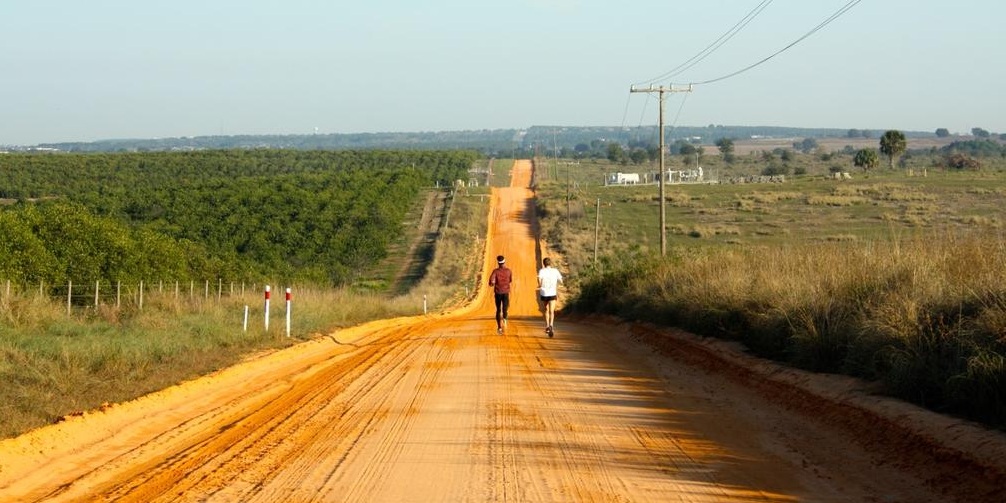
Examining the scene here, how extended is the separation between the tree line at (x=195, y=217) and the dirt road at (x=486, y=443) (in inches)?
976

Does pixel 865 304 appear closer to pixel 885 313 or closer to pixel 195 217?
pixel 885 313

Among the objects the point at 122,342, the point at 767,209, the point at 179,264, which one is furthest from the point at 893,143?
the point at 122,342

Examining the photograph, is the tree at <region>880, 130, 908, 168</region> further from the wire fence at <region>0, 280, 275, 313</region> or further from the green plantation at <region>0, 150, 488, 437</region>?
the wire fence at <region>0, 280, 275, 313</region>

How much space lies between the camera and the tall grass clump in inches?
396

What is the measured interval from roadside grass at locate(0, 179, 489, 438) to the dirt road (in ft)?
2.03

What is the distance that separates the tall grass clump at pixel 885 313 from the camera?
1005 centimetres

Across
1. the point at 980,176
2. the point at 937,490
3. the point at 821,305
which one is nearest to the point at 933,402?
the point at 937,490

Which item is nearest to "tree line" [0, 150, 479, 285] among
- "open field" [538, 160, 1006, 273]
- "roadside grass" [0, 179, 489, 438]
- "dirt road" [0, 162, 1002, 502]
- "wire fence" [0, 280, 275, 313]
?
"wire fence" [0, 280, 275, 313]

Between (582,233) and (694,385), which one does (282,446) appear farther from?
(582,233)

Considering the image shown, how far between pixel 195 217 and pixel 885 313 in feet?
236

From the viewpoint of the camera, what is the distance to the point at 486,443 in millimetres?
10148

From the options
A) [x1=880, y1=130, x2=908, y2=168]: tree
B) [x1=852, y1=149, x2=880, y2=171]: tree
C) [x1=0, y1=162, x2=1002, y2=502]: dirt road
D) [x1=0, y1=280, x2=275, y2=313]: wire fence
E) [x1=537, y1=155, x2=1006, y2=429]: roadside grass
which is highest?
[x1=880, y1=130, x2=908, y2=168]: tree

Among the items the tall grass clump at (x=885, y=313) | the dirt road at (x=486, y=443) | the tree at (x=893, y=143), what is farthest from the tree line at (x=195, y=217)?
the tree at (x=893, y=143)

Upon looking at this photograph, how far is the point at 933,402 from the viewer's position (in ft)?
34.2
